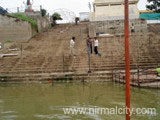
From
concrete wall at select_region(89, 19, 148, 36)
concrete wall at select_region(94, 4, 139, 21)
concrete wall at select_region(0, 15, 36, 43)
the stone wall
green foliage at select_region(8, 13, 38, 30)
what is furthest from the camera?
the stone wall

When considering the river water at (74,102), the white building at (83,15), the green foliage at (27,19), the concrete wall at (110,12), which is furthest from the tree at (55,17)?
the river water at (74,102)

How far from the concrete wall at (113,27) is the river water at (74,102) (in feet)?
40.1

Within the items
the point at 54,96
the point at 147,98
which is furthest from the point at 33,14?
the point at 147,98

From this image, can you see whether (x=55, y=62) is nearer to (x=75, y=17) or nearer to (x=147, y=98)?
(x=147, y=98)

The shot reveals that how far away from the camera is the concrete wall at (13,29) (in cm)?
2461

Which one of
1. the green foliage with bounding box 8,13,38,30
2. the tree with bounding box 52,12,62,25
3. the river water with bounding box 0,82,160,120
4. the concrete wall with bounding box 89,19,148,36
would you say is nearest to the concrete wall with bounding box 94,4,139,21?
the concrete wall with bounding box 89,19,148,36

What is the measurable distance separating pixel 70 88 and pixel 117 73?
2.85m

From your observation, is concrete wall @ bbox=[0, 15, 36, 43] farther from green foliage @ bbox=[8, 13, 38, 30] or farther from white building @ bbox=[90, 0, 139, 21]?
white building @ bbox=[90, 0, 139, 21]

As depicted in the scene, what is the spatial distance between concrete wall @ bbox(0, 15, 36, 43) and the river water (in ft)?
42.6

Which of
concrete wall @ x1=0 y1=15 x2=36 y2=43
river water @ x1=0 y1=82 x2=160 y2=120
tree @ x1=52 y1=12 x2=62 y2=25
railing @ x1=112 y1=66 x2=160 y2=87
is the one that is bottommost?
river water @ x1=0 y1=82 x2=160 y2=120

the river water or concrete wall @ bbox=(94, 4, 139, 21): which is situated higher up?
concrete wall @ bbox=(94, 4, 139, 21)

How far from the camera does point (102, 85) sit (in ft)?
43.1

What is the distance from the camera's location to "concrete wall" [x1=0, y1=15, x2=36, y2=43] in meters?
24.6

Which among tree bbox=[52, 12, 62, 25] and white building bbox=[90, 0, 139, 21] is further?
tree bbox=[52, 12, 62, 25]
